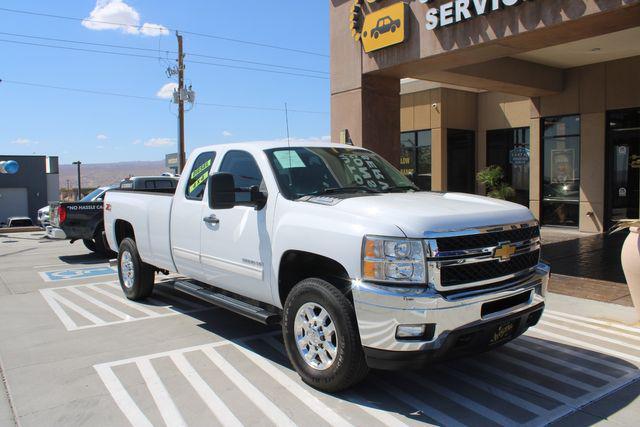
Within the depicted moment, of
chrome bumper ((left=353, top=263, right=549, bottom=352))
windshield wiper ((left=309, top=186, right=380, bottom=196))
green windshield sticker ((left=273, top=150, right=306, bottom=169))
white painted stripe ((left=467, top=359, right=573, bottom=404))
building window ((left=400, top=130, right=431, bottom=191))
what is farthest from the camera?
building window ((left=400, top=130, right=431, bottom=191))

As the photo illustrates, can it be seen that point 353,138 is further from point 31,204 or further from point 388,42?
point 31,204

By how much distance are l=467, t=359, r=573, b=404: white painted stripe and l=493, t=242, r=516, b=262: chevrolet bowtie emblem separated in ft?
3.70

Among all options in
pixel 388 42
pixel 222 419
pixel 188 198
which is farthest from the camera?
pixel 388 42

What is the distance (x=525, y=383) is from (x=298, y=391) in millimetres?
1869

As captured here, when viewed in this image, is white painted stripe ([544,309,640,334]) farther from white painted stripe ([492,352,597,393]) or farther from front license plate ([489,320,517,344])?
front license plate ([489,320,517,344])

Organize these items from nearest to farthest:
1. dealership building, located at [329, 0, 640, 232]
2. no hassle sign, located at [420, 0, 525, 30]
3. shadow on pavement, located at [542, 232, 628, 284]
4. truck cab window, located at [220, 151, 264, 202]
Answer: truck cab window, located at [220, 151, 264, 202]
no hassle sign, located at [420, 0, 525, 30]
dealership building, located at [329, 0, 640, 232]
shadow on pavement, located at [542, 232, 628, 284]

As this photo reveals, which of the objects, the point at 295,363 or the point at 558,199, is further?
the point at 558,199

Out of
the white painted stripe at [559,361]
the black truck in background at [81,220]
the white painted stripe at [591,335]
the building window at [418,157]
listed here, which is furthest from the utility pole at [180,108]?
the white painted stripe at [559,361]

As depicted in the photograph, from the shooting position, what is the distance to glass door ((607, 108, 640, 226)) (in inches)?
515

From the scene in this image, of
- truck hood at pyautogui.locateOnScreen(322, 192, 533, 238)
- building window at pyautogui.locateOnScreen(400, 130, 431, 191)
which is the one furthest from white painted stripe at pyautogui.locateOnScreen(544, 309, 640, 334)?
building window at pyautogui.locateOnScreen(400, 130, 431, 191)

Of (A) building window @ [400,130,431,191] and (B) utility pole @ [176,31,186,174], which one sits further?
(B) utility pole @ [176,31,186,174]

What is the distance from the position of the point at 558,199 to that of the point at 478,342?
12015mm

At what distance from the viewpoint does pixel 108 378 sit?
4551 mm

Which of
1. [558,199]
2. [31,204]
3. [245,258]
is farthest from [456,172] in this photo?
[31,204]
